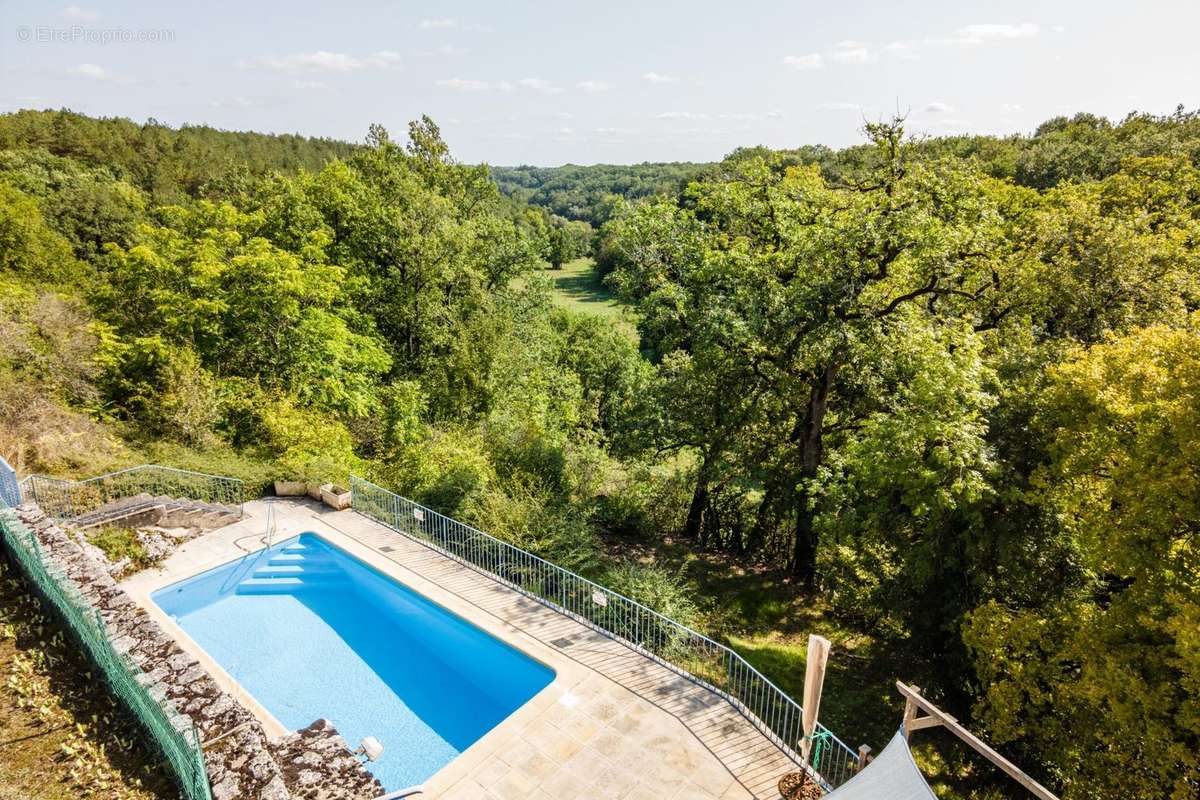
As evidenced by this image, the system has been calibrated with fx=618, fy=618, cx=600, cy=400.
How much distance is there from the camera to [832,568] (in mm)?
12953

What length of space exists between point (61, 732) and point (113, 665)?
0.73 meters

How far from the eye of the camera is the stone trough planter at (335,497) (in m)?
14.6

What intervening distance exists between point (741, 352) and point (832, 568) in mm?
5029

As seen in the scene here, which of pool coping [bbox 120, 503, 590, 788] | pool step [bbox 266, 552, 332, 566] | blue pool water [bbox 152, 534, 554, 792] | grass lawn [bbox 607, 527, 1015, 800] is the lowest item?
grass lawn [bbox 607, 527, 1015, 800]

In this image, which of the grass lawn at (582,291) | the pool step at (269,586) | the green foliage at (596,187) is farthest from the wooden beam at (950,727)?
the green foliage at (596,187)

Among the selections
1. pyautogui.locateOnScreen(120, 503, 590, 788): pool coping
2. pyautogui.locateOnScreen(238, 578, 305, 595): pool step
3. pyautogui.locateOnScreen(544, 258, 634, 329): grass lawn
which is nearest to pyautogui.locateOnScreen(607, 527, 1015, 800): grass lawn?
pyautogui.locateOnScreen(120, 503, 590, 788): pool coping

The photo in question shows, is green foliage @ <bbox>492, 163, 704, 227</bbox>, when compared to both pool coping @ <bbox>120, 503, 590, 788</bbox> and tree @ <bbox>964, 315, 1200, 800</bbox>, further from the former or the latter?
tree @ <bbox>964, 315, 1200, 800</bbox>

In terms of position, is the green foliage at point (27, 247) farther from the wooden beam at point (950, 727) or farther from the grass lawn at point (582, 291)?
the wooden beam at point (950, 727)

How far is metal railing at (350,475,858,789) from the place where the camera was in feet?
Result: 27.4

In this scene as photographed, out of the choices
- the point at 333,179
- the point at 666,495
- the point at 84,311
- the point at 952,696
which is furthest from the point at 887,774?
the point at 333,179

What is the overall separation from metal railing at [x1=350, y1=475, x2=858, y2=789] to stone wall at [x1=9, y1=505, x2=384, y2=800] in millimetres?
4334

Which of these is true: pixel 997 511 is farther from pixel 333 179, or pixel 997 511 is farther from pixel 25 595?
pixel 333 179

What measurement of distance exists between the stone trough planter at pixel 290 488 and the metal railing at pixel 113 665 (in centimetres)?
569

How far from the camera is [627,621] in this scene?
10.6m
